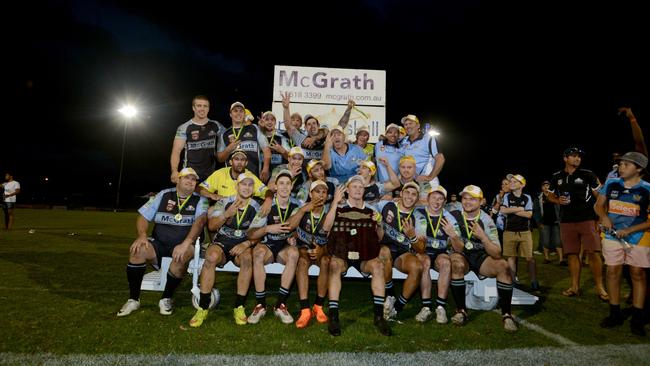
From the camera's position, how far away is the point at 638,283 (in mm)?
4820

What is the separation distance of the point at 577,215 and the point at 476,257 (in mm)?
2923

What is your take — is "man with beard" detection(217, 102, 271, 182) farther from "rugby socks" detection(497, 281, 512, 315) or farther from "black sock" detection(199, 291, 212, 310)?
"rugby socks" detection(497, 281, 512, 315)

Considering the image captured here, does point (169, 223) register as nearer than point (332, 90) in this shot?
Yes

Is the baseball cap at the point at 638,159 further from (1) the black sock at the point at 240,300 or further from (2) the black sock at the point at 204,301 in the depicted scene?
(2) the black sock at the point at 204,301

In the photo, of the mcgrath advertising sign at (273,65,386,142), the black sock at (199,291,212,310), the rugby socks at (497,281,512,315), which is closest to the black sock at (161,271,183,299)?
the black sock at (199,291,212,310)

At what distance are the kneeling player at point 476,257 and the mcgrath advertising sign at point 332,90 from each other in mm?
8106

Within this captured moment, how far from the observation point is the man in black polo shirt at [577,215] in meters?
6.51

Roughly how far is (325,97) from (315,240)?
28.5 ft

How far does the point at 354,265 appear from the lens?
5035 mm

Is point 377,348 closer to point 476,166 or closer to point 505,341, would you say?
point 505,341

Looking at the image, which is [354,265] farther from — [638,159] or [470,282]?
[638,159]

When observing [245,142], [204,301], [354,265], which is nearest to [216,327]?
[204,301]

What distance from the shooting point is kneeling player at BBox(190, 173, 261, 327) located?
461 centimetres

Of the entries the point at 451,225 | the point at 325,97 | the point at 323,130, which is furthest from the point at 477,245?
the point at 325,97
